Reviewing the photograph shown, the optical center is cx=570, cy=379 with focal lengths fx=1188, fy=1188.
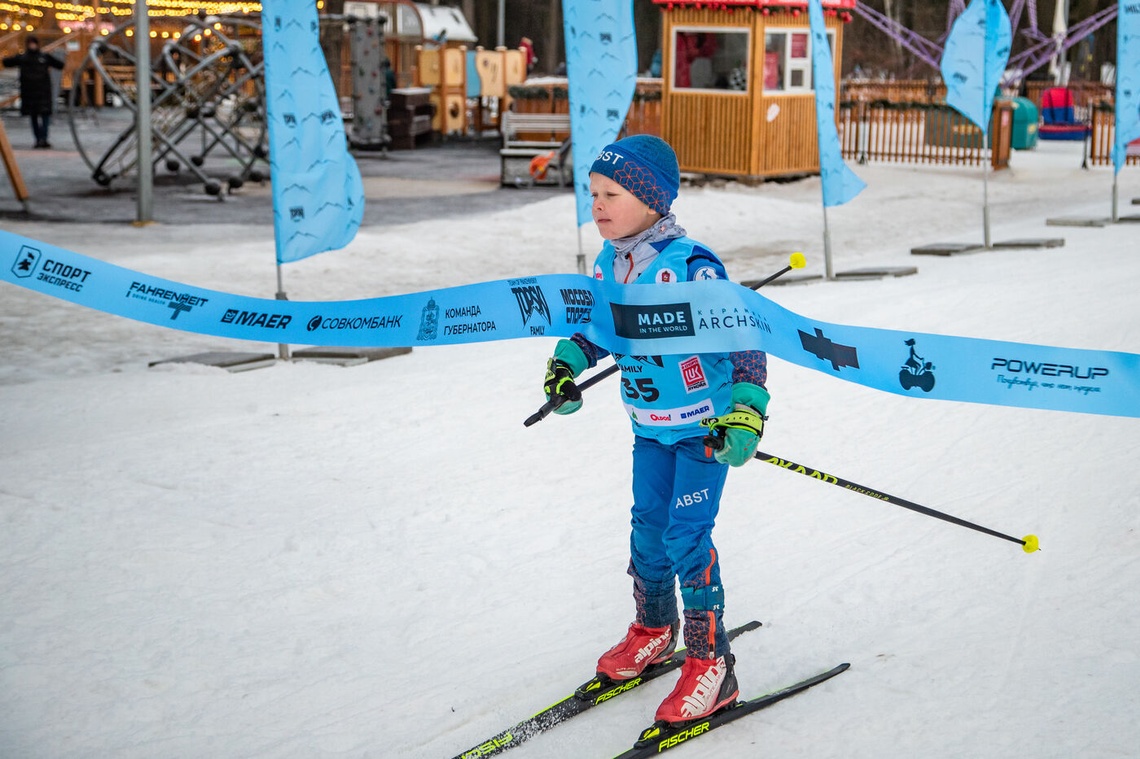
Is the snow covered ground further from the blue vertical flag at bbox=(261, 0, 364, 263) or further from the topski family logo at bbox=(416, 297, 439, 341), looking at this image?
the topski family logo at bbox=(416, 297, 439, 341)

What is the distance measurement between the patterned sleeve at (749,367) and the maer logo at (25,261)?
240cm

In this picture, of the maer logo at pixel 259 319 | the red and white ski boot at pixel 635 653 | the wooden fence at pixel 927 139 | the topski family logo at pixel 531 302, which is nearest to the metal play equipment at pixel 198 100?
the maer logo at pixel 259 319

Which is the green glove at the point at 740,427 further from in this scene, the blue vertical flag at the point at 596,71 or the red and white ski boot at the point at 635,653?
the blue vertical flag at the point at 596,71

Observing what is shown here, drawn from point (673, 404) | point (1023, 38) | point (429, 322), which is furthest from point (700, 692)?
point (1023, 38)

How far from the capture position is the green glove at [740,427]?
318cm

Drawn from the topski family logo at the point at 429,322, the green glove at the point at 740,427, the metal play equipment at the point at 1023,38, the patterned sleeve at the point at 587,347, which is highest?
the metal play equipment at the point at 1023,38

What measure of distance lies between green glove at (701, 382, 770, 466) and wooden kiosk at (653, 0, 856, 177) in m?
16.8

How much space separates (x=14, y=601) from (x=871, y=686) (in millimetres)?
3153

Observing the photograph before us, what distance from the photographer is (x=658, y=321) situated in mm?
3424

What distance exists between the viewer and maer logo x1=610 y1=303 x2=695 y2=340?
3402mm

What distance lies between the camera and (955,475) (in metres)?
5.80

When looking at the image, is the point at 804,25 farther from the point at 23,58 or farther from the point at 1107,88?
the point at 1107,88

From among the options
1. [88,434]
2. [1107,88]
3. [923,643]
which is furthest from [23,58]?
[1107,88]

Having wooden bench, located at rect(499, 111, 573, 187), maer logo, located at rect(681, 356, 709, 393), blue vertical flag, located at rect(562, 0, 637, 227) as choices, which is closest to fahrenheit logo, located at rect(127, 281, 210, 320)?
maer logo, located at rect(681, 356, 709, 393)
